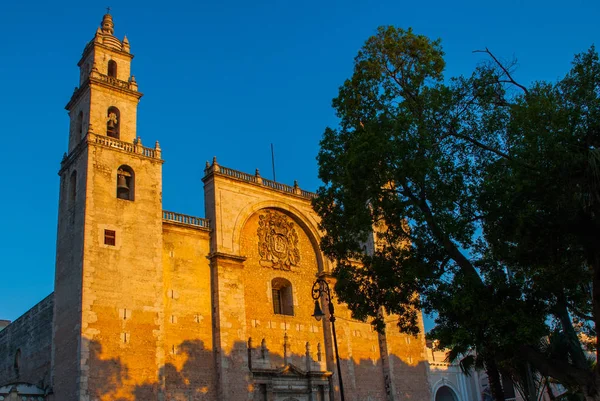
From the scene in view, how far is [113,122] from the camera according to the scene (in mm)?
26266

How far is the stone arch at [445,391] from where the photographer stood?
35.8 m

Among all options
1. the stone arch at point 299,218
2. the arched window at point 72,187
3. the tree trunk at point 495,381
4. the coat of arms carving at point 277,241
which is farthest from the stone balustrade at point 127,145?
the tree trunk at point 495,381

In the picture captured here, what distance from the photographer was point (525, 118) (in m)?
12.6

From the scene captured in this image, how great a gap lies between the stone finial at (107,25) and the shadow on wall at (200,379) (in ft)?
50.9

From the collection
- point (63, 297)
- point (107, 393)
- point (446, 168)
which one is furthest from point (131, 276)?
point (446, 168)

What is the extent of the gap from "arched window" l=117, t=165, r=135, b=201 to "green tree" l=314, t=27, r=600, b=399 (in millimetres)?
10531

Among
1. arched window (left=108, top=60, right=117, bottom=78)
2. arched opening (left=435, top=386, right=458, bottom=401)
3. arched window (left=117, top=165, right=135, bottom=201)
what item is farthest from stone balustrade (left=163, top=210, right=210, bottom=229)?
arched opening (left=435, top=386, right=458, bottom=401)

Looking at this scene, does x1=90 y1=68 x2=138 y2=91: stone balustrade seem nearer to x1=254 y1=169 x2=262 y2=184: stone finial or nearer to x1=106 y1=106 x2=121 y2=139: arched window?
x1=106 y1=106 x2=121 y2=139: arched window

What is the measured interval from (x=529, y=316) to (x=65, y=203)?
64.2 feet

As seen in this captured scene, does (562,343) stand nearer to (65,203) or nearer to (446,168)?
(446,168)

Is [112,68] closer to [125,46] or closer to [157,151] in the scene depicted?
[125,46]

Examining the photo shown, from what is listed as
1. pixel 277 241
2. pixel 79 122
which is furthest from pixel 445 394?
pixel 79 122

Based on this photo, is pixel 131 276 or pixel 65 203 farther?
pixel 65 203

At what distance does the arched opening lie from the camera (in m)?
37.2
